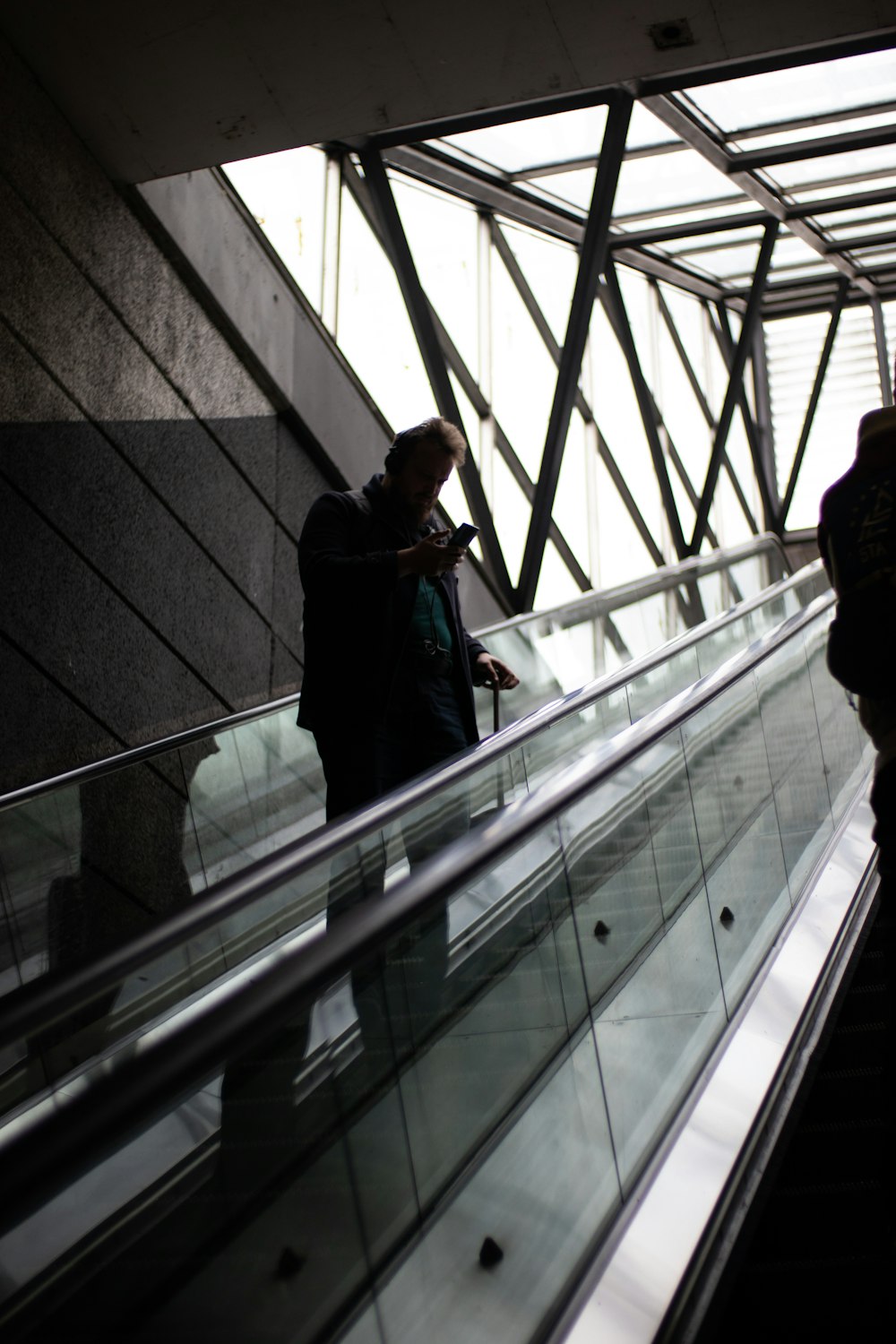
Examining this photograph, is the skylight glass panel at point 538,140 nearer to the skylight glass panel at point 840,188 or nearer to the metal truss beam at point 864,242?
the skylight glass panel at point 840,188

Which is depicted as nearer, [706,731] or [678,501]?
[706,731]

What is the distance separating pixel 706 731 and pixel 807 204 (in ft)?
40.8

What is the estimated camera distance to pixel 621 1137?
2.68 meters

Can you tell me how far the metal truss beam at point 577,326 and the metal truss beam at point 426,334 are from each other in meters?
0.32

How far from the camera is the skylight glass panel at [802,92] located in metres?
10.6

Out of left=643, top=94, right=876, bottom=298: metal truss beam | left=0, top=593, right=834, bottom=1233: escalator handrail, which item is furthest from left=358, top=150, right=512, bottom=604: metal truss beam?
left=0, top=593, right=834, bottom=1233: escalator handrail

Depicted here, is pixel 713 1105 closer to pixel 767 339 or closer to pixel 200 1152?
pixel 200 1152

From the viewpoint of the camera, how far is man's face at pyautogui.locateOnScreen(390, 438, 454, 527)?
392cm

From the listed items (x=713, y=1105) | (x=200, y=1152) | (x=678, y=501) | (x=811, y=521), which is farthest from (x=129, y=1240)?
(x=811, y=521)

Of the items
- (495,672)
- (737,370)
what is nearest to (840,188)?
(737,370)

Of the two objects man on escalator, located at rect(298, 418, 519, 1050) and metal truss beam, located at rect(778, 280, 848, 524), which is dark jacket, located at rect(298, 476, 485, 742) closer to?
man on escalator, located at rect(298, 418, 519, 1050)

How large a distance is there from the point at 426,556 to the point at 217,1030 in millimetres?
2352

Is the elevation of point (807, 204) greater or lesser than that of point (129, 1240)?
greater

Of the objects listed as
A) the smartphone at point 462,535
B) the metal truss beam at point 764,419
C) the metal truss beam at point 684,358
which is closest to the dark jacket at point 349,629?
the smartphone at point 462,535
